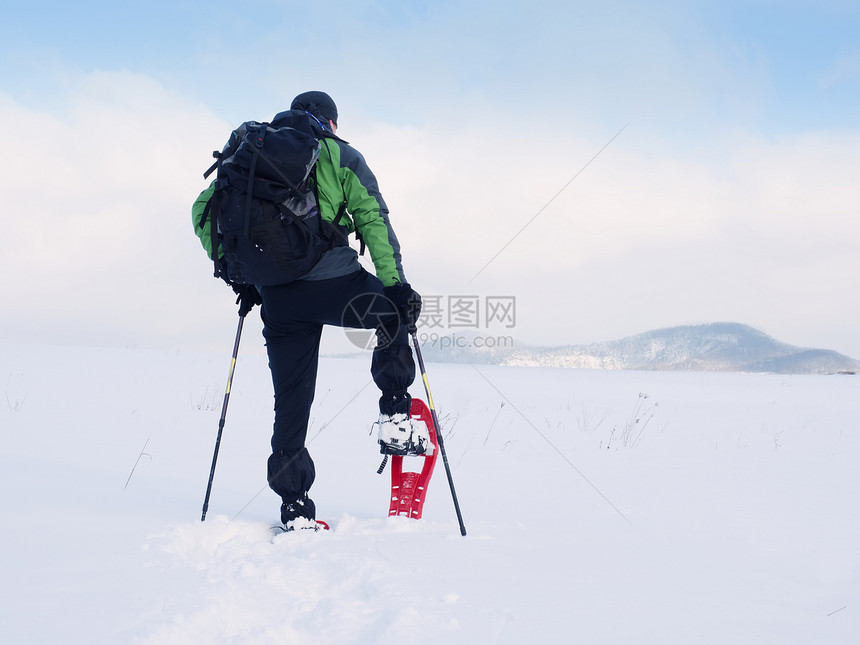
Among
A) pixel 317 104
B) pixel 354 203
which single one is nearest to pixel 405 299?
pixel 354 203

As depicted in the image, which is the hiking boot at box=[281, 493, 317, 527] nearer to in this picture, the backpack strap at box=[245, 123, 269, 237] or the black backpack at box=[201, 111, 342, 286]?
the black backpack at box=[201, 111, 342, 286]

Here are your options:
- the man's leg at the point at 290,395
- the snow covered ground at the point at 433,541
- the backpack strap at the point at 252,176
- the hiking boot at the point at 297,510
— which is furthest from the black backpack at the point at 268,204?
the snow covered ground at the point at 433,541

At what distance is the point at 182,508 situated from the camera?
3283mm

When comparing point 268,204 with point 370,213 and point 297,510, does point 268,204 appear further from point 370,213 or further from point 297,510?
point 297,510

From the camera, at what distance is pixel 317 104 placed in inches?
131

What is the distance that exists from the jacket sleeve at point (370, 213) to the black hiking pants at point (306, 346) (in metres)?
0.18

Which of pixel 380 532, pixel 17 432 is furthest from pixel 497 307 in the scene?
pixel 17 432

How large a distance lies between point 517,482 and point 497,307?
3149 millimetres

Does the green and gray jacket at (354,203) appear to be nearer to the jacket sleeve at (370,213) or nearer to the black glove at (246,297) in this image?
the jacket sleeve at (370,213)

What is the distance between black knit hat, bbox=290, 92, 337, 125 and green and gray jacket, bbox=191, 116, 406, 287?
1.25 ft

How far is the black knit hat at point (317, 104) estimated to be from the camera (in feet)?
10.9

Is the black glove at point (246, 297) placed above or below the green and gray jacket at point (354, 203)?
below

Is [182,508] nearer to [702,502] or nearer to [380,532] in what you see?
[380,532]

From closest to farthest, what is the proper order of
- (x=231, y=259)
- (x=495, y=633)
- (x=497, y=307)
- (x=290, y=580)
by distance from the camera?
(x=495, y=633) → (x=290, y=580) → (x=231, y=259) → (x=497, y=307)
